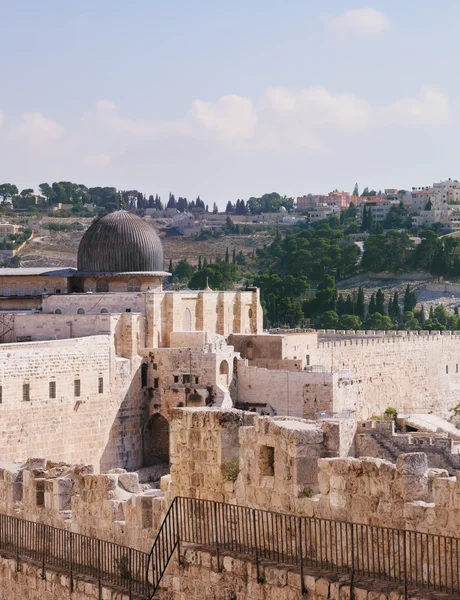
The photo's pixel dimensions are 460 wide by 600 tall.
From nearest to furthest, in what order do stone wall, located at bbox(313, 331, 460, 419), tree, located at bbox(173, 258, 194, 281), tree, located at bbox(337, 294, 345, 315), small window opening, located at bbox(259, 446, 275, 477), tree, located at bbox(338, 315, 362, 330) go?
1. small window opening, located at bbox(259, 446, 275, 477)
2. stone wall, located at bbox(313, 331, 460, 419)
3. tree, located at bbox(338, 315, 362, 330)
4. tree, located at bbox(337, 294, 345, 315)
5. tree, located at bbox(173, 258, 194, 281)

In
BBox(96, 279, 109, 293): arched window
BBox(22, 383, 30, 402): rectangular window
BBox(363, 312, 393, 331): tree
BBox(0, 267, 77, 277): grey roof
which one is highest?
BBox(0, 267, 77, 277): grey roof

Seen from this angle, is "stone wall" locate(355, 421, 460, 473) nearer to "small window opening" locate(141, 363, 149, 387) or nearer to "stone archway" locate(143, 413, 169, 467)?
"stone archway" locate(143, 413, 169, 467)

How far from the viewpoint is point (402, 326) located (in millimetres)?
80750

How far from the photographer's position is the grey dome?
150 feet

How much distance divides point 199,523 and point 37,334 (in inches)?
1153

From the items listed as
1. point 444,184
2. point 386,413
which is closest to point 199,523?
point 386,413

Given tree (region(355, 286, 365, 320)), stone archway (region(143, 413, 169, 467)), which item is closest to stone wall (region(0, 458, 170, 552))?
stone archway (region(143, 413, 169, 467))

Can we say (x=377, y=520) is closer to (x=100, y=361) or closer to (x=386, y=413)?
(x=100, y=361)

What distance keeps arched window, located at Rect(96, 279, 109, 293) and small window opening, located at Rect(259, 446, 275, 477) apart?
3299 centimetres

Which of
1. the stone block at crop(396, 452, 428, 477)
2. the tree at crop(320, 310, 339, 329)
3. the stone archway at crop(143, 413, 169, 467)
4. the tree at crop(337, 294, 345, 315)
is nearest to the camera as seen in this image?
the stone block at crop(396, 452, 428, 477)

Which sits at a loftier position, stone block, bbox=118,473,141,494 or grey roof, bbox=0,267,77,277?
grey roof, bbox=0,267,77,277

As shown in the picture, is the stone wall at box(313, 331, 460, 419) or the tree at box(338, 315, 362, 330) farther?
the tree at box(338, 315, 362, 330)

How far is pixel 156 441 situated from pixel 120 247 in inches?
307

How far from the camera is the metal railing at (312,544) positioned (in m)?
11.4
